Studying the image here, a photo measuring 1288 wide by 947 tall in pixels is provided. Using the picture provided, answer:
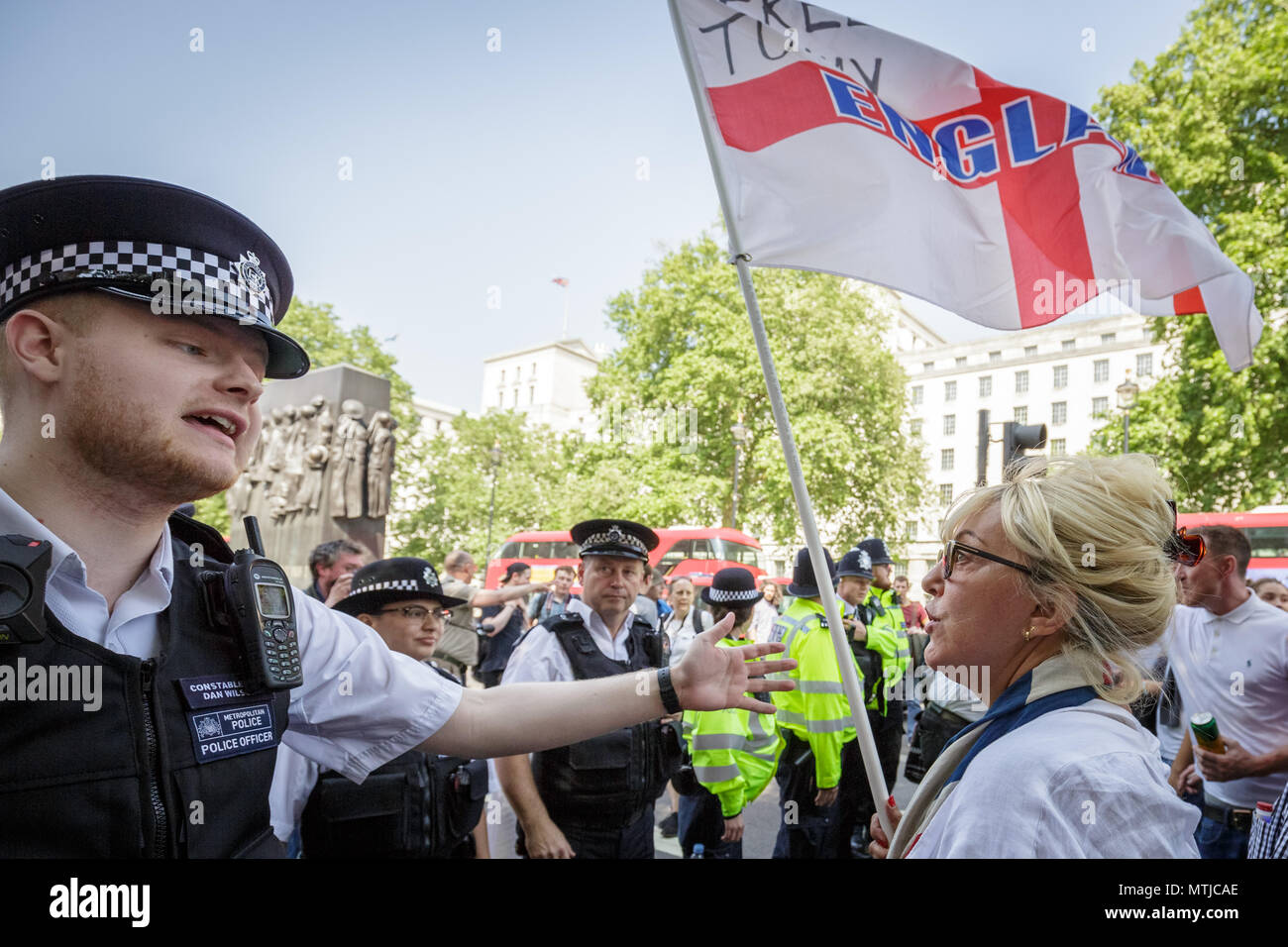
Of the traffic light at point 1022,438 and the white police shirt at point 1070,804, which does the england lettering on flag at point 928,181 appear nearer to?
the traffic light at point 1022,438

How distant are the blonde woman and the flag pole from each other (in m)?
0.31

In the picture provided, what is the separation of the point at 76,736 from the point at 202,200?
100 centimetres

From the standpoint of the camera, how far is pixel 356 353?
32938 mm

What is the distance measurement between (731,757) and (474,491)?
37319 mm

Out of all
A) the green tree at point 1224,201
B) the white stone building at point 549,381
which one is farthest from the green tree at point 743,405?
the white stone building at point 549,381

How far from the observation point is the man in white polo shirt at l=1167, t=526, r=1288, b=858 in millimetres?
3791

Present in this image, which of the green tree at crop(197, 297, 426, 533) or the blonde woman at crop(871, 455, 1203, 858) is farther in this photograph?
the green tree at crop(197, 297, 426, 533)

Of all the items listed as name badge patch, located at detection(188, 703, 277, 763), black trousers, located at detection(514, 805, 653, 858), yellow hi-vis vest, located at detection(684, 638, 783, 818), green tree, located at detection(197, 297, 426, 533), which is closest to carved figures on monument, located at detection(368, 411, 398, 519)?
yellow hi-vis vest, located at detection(684, 638, 783, 818)

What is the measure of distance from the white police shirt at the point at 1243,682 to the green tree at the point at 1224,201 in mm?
11861

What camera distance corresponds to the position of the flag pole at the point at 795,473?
91.0 inches

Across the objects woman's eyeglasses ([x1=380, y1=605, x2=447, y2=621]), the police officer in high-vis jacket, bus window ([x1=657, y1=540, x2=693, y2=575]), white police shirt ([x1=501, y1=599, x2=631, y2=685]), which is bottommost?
bus window ([x1=657, y1=540, x2=693, y2=575])

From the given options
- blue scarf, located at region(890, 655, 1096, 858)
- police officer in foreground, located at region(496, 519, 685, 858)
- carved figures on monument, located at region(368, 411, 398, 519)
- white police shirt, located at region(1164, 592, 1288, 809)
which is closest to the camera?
blue scarf, located at region(890, 655, 1096, 858)

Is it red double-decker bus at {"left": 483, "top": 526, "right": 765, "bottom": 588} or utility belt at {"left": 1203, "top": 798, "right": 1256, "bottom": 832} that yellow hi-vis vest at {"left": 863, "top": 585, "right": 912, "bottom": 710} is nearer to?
utility belt at {"left": 1203, "top": 798, "right": 1256, "bottom": 832}
